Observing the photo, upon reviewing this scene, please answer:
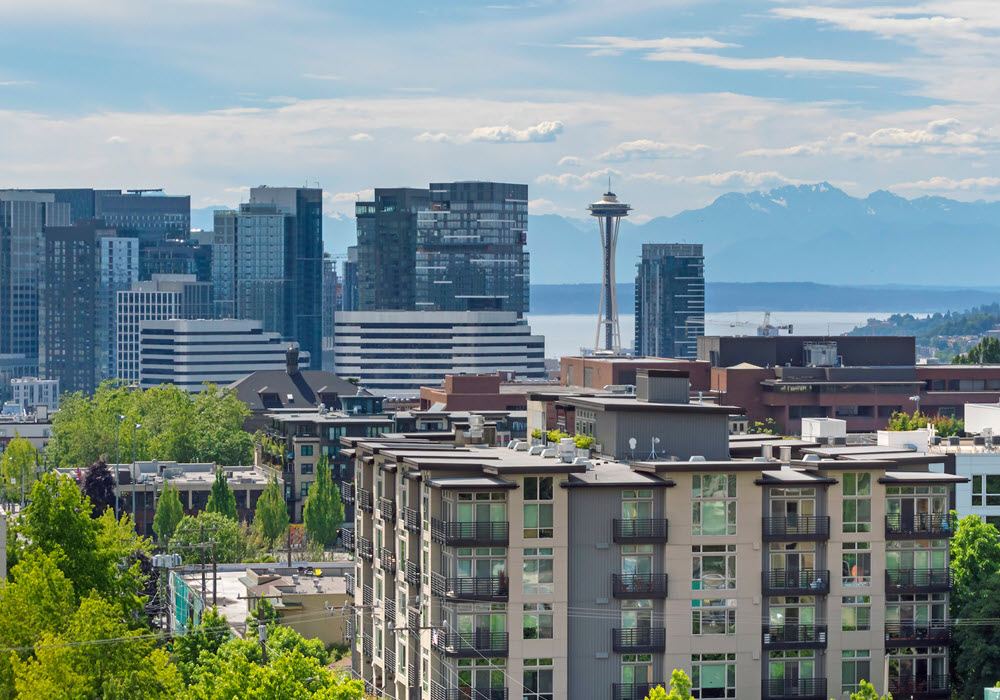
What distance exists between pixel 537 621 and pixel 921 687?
50.0 feet

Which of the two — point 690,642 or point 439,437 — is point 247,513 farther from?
point 690,642

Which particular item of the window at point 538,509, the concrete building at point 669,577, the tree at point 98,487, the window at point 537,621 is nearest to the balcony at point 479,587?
the concrete building at point 669,577

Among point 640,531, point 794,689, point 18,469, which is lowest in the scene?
point 18,469

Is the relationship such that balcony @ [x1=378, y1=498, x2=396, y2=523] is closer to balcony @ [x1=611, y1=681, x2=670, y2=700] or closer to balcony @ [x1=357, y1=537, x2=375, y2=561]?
balcony @ [x1=357, y1=537, x2=375, y2=561]

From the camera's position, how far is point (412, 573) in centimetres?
6794

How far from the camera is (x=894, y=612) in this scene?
6844 cm

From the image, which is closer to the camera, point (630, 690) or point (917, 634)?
point (630, 690)

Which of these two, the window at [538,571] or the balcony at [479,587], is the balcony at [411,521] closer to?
the balcony at [479,587]

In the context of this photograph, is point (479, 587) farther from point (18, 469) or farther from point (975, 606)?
point (18, 469)

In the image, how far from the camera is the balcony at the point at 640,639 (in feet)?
211

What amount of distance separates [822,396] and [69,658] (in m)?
127

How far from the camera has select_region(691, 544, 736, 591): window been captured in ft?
214

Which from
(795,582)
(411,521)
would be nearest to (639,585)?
(795,582)

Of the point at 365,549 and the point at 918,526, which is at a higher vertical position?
the point at 918,526
